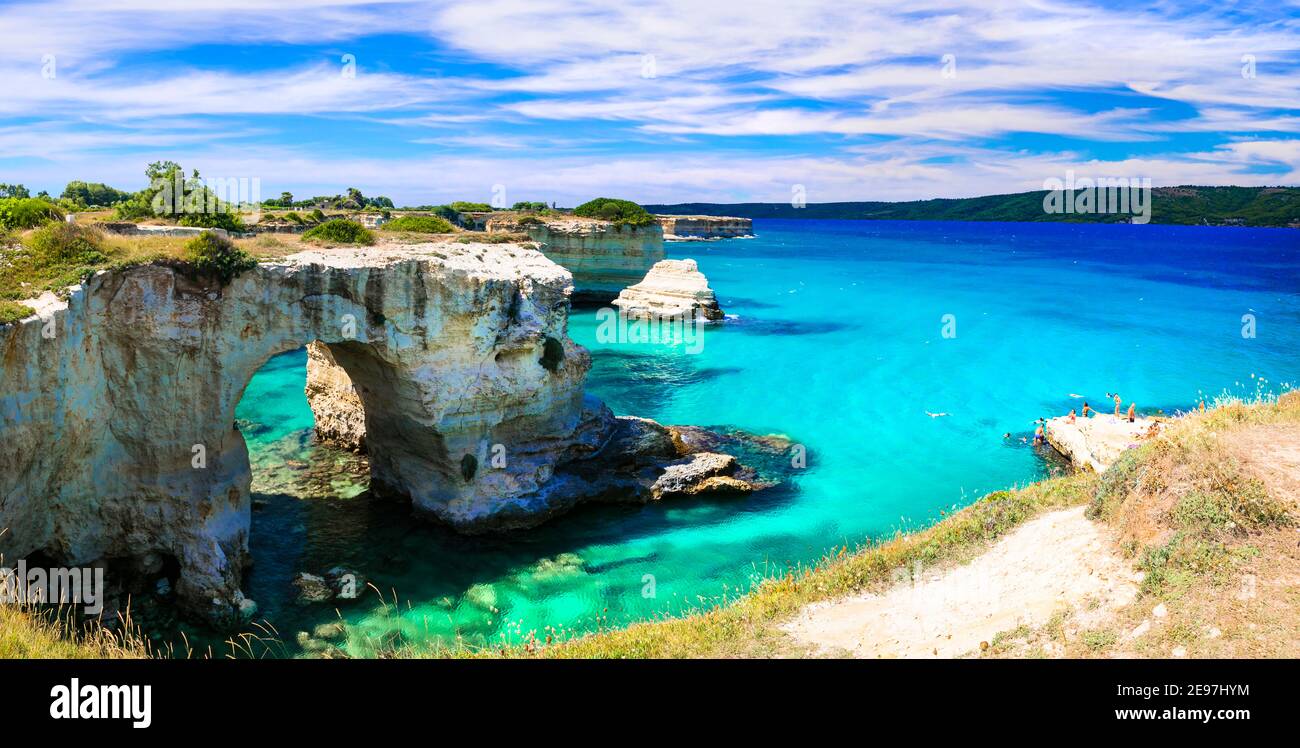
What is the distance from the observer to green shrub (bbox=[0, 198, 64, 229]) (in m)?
17.4

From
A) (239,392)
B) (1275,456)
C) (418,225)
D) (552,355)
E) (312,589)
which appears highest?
(418,225)

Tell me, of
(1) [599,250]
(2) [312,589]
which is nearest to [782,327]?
(1) [599,250]

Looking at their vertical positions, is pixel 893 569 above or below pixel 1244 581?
below

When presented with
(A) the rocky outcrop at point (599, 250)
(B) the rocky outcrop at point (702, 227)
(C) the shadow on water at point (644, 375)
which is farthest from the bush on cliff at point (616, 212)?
(B) the rocky outcrop at point (702, 227)

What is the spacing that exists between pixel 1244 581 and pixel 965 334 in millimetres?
49847

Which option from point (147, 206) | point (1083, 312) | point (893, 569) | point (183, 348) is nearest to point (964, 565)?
point (893, 569)

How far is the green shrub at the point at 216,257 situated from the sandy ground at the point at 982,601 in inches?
554

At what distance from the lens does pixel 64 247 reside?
15516 mm

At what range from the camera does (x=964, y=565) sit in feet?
42.4

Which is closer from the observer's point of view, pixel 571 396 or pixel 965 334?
pixel 571 396

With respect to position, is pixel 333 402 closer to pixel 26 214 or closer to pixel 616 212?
pixel 26 214

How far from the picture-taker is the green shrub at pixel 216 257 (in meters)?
16.5

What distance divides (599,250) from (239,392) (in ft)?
157
